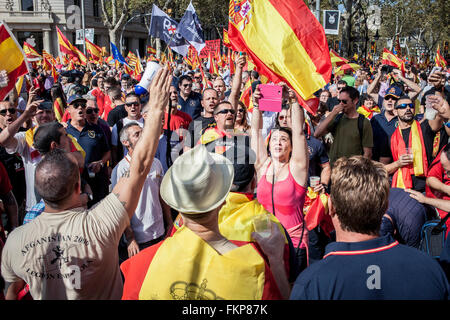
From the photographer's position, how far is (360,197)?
1.89m

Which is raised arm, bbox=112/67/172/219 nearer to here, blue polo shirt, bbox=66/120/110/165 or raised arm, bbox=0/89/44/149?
raised arm, bbox=0/89/44/149

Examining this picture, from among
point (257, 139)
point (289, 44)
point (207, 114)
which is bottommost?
point (257, 139)

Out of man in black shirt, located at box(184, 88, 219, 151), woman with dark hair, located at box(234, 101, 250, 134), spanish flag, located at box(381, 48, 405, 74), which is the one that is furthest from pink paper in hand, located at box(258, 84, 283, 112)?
spanish flag, located at box(381, 48, 405, 74)

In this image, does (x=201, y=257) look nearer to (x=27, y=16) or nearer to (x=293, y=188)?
(x=293, y=188)

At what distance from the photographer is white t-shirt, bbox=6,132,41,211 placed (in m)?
4.16

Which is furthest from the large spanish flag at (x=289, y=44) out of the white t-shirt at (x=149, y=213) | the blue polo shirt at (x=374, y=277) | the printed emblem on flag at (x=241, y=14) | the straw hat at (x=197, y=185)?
the blue polo shirt at (x=374, y=277)

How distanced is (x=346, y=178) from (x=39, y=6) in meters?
55.7

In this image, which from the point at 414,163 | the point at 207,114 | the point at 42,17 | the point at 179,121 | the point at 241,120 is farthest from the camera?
the point at 42,17

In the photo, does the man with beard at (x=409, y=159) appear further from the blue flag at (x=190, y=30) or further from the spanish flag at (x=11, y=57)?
the blue flag at (x=190, y=30)

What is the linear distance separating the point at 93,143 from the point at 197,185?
3.68 m

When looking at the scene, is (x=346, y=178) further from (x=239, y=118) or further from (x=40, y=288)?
(x=239, y=118)

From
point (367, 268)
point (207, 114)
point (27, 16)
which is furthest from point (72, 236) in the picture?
point (27, 16)

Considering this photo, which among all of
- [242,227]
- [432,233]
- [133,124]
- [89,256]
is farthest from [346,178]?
[133,124]

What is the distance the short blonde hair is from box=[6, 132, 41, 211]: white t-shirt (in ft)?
Answer: 10.7
